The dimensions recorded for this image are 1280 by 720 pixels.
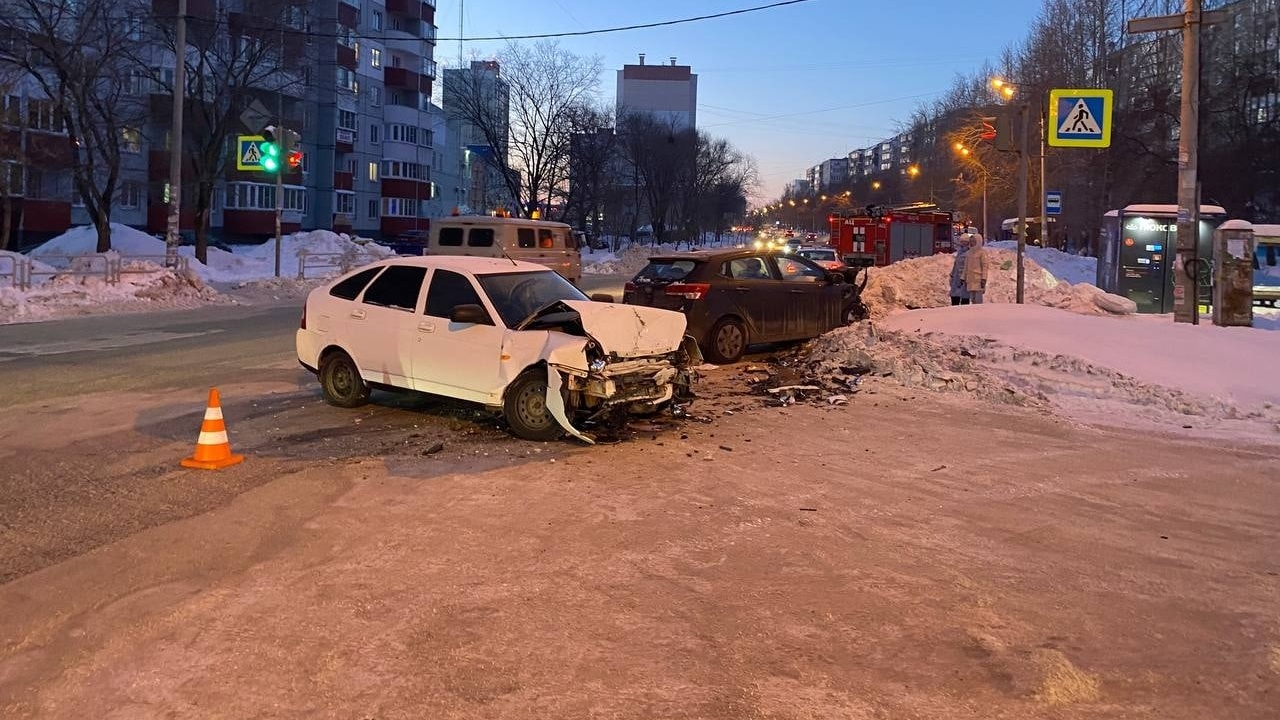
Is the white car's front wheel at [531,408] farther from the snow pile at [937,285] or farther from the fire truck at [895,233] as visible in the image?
the fire truck at [895,233]

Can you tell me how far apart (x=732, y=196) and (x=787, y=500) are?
10016 centimetres

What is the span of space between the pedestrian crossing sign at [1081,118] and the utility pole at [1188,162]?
1.26 metres

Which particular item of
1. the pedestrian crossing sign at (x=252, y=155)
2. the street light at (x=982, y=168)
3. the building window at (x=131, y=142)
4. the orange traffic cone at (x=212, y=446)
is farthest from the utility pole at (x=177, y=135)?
the street light at (x=982, y=168)

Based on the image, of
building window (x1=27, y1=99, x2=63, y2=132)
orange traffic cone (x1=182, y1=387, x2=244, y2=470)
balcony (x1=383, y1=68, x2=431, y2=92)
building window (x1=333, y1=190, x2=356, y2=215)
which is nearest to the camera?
orange traffic cone (x1=182, y1=387, x2=244, y2=470)

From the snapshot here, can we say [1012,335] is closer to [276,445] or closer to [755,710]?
[276,445]

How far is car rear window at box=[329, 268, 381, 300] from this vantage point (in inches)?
393

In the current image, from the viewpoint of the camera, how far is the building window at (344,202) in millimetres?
64875

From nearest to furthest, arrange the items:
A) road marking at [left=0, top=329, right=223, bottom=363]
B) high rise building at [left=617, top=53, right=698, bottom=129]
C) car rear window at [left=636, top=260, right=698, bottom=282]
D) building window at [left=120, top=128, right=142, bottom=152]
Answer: road marking at [left=0, top=329, right=223, bottom=363] < car rear window at [left=636, top=260, right=698, bottom=282] < building window at [left=120, top=128, right=142, bottom=152] < high rise building at [left=617, top=53, right=698, bottom=129]

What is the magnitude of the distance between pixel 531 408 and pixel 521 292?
127 centimetres

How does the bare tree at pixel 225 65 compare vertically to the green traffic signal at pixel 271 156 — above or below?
above

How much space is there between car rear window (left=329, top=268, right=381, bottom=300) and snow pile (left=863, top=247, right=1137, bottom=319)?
12.9 metres

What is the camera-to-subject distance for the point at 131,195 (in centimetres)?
4728

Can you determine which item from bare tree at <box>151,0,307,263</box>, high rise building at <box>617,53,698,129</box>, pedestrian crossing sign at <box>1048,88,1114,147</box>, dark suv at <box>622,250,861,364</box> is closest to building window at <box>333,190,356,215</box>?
bare tree at <box>151,0,307,263</box>

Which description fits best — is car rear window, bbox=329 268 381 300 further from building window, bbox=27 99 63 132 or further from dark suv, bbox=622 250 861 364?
building window, bbox=27 99 63 132
